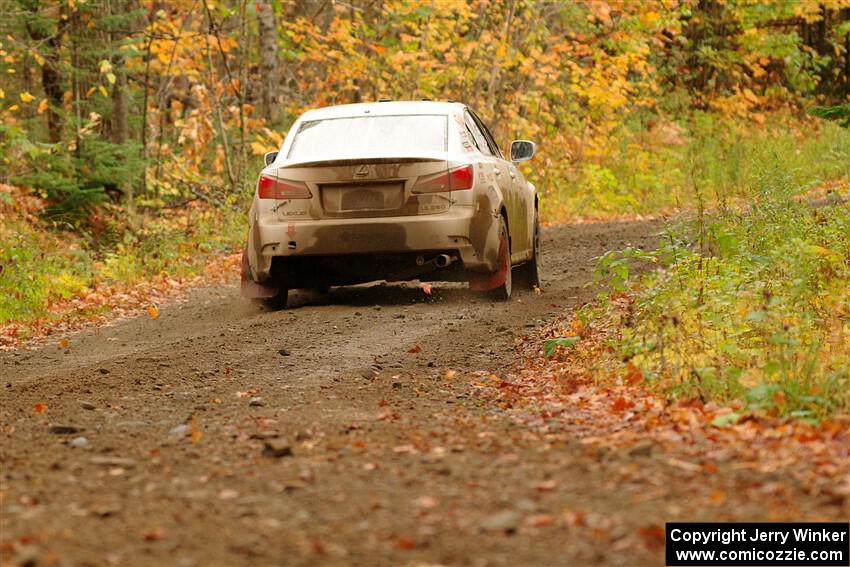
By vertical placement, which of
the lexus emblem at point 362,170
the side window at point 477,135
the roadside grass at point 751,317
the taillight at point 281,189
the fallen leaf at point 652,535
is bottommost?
Answer: the roadside grass at point 751,317

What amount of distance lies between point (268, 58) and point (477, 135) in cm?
1152

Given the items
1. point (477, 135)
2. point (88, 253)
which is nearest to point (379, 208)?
point (477, 135)

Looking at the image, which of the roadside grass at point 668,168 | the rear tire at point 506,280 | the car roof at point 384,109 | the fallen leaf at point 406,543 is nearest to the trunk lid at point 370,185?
the rear tire at point 506,280

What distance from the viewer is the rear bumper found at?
10.5 metres

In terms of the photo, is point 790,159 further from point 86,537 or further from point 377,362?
point 86,537

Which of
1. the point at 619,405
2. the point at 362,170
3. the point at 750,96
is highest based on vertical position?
the point at 362,170

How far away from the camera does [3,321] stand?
1188cm

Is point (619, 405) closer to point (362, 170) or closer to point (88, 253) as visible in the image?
point (362, 170)

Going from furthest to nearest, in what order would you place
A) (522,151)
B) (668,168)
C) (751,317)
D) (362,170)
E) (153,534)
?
(668,168)
(522,151)
(362,170)
(751,317)
(153,534)

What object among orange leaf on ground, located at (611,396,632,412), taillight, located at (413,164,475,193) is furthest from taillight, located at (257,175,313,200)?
orange leaf on ground, located at (611,396,632,412)

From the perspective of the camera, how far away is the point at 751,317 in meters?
5.96

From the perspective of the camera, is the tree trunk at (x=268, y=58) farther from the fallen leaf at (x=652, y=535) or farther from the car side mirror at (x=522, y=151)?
the fallen leaf at (x=652, y=535)

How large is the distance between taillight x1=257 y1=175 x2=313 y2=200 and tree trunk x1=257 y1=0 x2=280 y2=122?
39.6ft

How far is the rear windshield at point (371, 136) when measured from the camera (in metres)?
10.7
